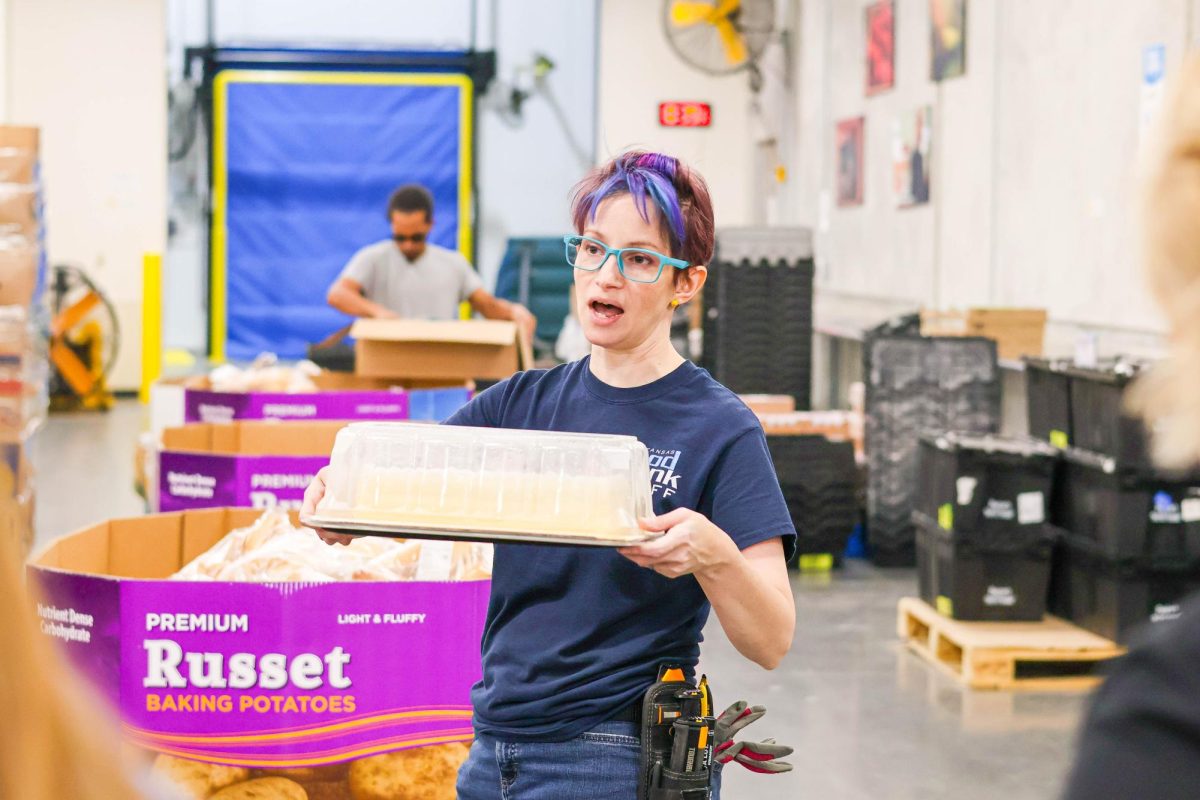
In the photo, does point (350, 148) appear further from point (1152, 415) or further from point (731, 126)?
point (1152, 415)

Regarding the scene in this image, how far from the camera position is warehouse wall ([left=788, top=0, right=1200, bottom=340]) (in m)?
7.60

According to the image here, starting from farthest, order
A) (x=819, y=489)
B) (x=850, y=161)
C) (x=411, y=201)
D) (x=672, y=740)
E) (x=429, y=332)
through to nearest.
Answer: (x=850, y=161) < (x=819, y=489) < (x=411, y=201) < (x=429, y=332) < (x=672, y=740)

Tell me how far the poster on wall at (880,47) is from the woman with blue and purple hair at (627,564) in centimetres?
1009

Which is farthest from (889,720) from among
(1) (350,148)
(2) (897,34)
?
(1) (350,148)

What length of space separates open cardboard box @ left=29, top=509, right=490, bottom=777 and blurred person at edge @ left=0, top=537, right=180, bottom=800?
2.16 m

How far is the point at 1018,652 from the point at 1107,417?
0.97m

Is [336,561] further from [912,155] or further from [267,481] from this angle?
[912,155]

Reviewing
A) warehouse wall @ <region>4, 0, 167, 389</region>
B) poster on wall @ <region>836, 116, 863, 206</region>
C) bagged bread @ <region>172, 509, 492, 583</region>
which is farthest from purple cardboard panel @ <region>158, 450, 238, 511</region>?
warehouse wall @ <region>4, 0, 167, 389</region>

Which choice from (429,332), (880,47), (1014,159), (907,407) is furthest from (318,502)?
(880,47)

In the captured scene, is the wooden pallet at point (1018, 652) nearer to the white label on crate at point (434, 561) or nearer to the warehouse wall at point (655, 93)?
the white label on crate at point (434, 561)

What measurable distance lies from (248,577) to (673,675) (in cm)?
126

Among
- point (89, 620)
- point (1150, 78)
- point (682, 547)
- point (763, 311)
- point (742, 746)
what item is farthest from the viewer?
point (763, 311)

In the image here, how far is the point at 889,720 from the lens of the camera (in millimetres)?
5336

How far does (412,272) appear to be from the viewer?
277 inches
